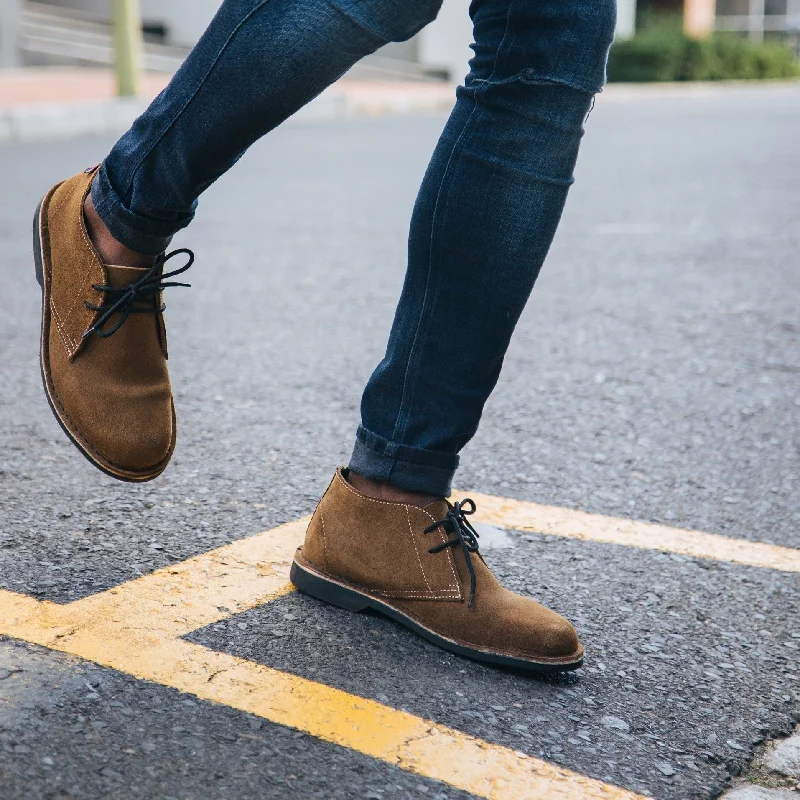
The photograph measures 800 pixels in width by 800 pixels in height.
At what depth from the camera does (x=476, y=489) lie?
7.72ft

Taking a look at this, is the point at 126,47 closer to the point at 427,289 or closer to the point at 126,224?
the point at 126,224

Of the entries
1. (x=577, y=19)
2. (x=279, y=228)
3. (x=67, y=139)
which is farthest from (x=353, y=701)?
(x=67, y=139)

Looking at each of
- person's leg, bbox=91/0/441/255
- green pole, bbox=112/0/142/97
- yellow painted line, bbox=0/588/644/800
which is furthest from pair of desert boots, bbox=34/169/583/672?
green pole, bbox=112/0/142/97

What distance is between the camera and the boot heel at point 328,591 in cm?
177

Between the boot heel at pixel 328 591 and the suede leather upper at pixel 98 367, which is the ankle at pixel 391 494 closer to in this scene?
the boot heel at pixel 328 591

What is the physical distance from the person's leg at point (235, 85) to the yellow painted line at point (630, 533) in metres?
0.84

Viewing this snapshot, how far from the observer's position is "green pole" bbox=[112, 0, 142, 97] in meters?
13.2

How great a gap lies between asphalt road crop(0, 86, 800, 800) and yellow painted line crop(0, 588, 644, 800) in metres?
0.02

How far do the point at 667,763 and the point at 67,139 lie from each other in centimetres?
1073

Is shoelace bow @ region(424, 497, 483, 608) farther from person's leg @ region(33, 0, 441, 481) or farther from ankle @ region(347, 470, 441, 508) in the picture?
person's leg @ region(33, 0, 441, 481)

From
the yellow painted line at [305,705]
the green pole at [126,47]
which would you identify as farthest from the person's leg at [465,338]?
the green pole at [126,47]

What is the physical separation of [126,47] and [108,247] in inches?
490

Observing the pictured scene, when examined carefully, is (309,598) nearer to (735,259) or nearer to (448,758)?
(448,758)

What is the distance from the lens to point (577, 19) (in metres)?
1.58
